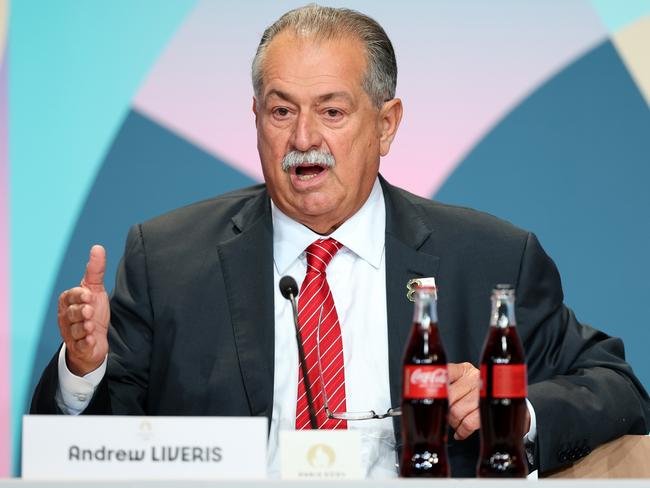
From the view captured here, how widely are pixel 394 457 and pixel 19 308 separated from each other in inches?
57.9

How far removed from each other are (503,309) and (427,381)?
0.18m

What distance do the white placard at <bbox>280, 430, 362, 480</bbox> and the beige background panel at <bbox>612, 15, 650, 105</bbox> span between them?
2192mm

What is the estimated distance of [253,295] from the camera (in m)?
2.64

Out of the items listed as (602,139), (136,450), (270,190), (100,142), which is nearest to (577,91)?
(602,139)

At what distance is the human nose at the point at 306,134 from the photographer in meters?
2.60

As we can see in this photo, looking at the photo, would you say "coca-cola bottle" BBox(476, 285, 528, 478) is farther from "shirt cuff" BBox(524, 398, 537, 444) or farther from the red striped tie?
the red striped tie

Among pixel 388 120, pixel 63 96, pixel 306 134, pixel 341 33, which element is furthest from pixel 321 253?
pixel 63 96

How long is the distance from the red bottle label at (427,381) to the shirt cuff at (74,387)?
747mm

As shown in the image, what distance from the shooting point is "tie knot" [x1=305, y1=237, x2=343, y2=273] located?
2.65 metres

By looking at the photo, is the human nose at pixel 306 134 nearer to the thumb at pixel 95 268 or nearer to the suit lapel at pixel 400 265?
the suit lapel at pixel 400 265

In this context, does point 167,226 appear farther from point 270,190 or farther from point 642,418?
point 642,418

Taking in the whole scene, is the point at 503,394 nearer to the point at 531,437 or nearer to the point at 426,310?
the point at 426,310

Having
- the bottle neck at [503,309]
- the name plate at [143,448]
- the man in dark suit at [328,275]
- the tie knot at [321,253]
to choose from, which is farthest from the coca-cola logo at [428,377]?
the tie knot at [321,253]

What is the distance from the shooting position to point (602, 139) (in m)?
3.50
